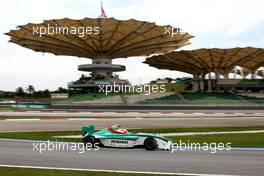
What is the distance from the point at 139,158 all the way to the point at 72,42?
6482 centimetres

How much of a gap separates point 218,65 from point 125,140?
69539 mm

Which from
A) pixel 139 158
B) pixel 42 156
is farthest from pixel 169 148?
pixel 42 156

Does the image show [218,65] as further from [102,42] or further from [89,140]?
[89,140]

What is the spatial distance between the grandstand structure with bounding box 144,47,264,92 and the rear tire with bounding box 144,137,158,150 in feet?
191

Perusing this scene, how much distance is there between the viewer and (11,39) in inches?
3059

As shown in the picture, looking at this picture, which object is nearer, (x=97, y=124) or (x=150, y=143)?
(x=150, y=143)

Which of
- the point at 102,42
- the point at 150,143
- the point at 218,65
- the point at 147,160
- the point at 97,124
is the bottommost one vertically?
the point at 147,160

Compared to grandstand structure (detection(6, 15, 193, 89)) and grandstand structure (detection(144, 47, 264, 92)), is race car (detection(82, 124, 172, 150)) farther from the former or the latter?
grandstand structure (detection(144, 47, 264, 92))

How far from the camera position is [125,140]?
1555cm

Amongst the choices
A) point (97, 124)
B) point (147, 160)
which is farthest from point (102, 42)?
point (147, 160)

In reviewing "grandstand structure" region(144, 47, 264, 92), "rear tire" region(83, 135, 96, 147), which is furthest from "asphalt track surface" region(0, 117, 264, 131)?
"grandstand structure" region(144, 47, 264, 92)

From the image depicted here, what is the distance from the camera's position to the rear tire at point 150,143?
1515cm

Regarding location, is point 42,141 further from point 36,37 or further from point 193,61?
point 193,61

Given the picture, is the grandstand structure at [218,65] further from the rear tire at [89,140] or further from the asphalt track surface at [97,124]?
the rear tire at [89,140]
